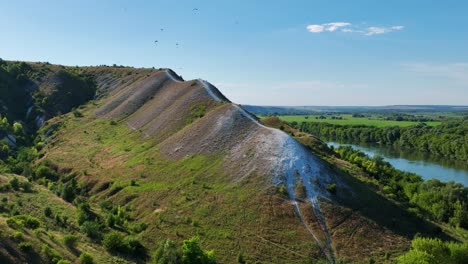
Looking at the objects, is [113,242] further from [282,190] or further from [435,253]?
[435,253]

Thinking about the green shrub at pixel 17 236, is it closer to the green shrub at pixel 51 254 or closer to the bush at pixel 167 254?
the green shrub at pixel 51 254

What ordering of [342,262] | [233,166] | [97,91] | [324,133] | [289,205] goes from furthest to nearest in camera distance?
[324,133] < [97,91] < [233,166] < [289,205] < [342,262]

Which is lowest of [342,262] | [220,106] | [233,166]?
[342,262]

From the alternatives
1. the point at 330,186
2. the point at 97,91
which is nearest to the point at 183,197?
the point at 330,186

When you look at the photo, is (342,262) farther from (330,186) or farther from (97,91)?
(97,91)

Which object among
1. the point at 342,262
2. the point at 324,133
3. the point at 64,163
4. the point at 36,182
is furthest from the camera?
the point at 324,133

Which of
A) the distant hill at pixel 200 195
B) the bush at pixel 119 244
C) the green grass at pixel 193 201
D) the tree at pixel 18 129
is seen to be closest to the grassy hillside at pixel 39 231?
the distant hill at pixel 200 195
